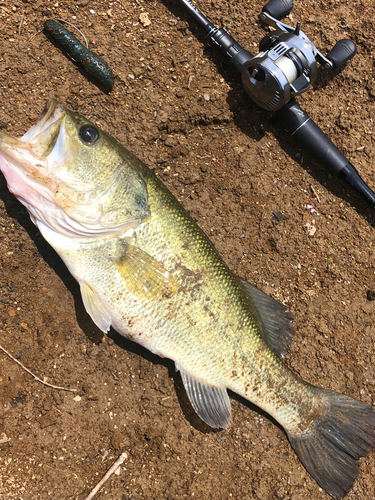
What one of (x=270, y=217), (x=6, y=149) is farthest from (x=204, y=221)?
(x=6, y=149)

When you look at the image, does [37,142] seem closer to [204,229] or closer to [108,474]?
[204,229]

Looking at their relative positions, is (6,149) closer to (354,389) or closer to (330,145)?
(330,145)

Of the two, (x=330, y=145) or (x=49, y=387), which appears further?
(x=330, y=145)

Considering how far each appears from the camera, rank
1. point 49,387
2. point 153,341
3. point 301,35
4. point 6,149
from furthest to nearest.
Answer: point 301,35 → point 49,387 → point 153,341 → point 6,149

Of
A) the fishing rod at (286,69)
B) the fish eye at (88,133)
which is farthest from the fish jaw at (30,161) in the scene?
the fishing rod at (286,69)

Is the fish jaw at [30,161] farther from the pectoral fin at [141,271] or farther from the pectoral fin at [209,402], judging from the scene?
the pectoral fin at [209,402]

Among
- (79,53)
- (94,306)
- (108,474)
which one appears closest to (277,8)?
(79,53)
